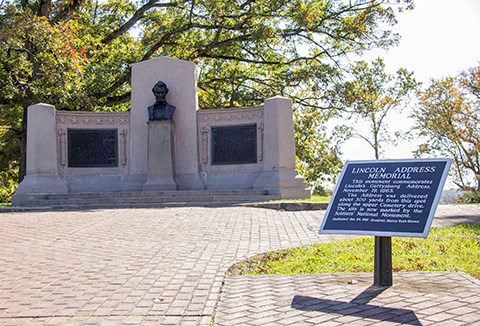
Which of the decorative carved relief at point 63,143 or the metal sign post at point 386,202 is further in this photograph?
the decorative carved relief at point 63,143

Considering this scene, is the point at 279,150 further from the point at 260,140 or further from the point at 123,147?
the point at 123,147

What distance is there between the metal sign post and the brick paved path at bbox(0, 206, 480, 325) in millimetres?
1538

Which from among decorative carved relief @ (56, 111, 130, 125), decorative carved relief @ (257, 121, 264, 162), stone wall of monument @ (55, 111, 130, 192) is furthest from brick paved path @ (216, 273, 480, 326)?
decorative carved relief @ (56, 111, 130, 125)

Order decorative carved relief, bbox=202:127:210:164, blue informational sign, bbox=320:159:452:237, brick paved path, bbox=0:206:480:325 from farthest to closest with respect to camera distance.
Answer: decorative carved relief, bbox=202:127:210:164 < blue informational sign, bbox=320:159:452:237 < brick paved path, bbox=0:206:480:325

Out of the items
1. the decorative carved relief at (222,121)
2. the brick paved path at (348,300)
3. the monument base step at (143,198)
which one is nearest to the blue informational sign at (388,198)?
the brick paved path at (348,300)

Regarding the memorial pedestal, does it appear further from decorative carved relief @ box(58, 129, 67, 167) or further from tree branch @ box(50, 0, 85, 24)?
tree branch @ box(50, 0, 85, 24)

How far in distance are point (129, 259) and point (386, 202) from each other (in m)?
3.52

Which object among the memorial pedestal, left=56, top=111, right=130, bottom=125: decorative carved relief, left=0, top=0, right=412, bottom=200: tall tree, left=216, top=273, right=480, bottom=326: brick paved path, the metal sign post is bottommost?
left=216, top=273, right=480, bottom=326: brick paved path

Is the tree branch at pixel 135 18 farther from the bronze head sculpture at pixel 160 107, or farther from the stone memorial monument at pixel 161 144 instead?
the bronze head sculpture at pixel 160 107

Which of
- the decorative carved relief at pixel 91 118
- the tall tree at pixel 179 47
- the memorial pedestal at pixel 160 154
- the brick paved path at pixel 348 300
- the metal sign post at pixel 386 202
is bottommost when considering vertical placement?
the brick paved path at pixel 348 300

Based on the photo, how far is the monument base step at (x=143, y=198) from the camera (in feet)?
52.2

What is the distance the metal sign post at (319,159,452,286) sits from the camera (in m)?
5.38

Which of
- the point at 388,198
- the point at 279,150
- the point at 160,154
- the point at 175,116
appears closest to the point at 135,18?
the point at 175,116

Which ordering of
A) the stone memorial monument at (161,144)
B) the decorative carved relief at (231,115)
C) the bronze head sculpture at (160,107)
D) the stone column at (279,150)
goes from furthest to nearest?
the bronze head sculpture at (160,107) → the decorative carved relief at (231,115) → the stone memorial monument at (161,144) → the stone column at (279,150)
